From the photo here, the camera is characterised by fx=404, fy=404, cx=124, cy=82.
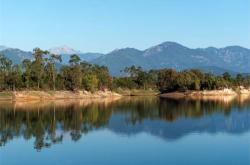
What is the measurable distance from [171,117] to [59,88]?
5388 centimetres

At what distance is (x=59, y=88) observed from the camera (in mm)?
109688

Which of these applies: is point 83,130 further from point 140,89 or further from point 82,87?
point 140,89

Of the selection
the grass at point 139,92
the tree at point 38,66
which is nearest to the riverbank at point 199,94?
the grass at point 139,92

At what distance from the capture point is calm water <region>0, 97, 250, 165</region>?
31594 mm

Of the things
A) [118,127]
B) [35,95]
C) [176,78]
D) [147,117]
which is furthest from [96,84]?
[118,127]

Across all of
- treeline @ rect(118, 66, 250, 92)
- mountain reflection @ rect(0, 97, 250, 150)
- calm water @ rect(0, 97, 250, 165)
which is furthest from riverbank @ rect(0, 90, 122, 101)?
calm water @ rect(0, 97, 250, 165)

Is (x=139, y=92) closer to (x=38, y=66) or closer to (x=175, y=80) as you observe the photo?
(x=175, y=80)

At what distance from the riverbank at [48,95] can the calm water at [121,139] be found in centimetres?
3376

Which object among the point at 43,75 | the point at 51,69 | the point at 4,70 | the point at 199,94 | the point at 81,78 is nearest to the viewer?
the point at 4,70

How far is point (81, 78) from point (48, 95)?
1291 centimetres

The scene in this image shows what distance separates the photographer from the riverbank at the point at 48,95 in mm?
95713

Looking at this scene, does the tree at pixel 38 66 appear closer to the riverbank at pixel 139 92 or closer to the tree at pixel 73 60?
the tree at pixel 73 60

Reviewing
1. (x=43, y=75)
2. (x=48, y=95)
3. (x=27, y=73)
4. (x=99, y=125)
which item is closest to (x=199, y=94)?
(x=43, y=75)

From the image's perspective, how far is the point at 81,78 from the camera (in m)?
113
